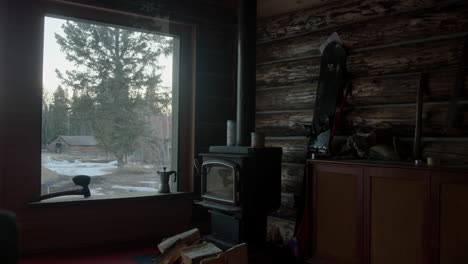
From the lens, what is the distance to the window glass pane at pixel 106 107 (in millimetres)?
3258

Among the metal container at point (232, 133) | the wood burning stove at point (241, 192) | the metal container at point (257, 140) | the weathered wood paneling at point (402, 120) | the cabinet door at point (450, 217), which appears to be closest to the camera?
the cabinet door at point (450, 217)

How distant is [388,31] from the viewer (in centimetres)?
280

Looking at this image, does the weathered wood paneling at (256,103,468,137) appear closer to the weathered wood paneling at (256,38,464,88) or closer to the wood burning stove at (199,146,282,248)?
the weathered wood paneling at (256,38,464,88)

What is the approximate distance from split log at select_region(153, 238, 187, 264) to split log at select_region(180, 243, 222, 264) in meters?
Answer: 0.09

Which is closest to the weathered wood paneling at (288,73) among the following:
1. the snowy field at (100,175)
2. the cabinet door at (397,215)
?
the cabinet door at (397,215)

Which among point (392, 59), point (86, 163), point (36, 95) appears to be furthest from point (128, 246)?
point (392, 59)

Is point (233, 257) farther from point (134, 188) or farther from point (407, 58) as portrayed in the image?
point (407, 58)

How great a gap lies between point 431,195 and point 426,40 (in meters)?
1.11

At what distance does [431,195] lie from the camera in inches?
85.0

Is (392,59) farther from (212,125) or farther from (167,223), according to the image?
(167,223)

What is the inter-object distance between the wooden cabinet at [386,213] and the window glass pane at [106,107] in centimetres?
168

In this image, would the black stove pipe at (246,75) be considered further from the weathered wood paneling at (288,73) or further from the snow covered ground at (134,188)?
the snow covered ground at (134,188)

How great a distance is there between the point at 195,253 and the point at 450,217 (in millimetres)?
1624

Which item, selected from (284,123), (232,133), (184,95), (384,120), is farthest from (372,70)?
(184,95)
